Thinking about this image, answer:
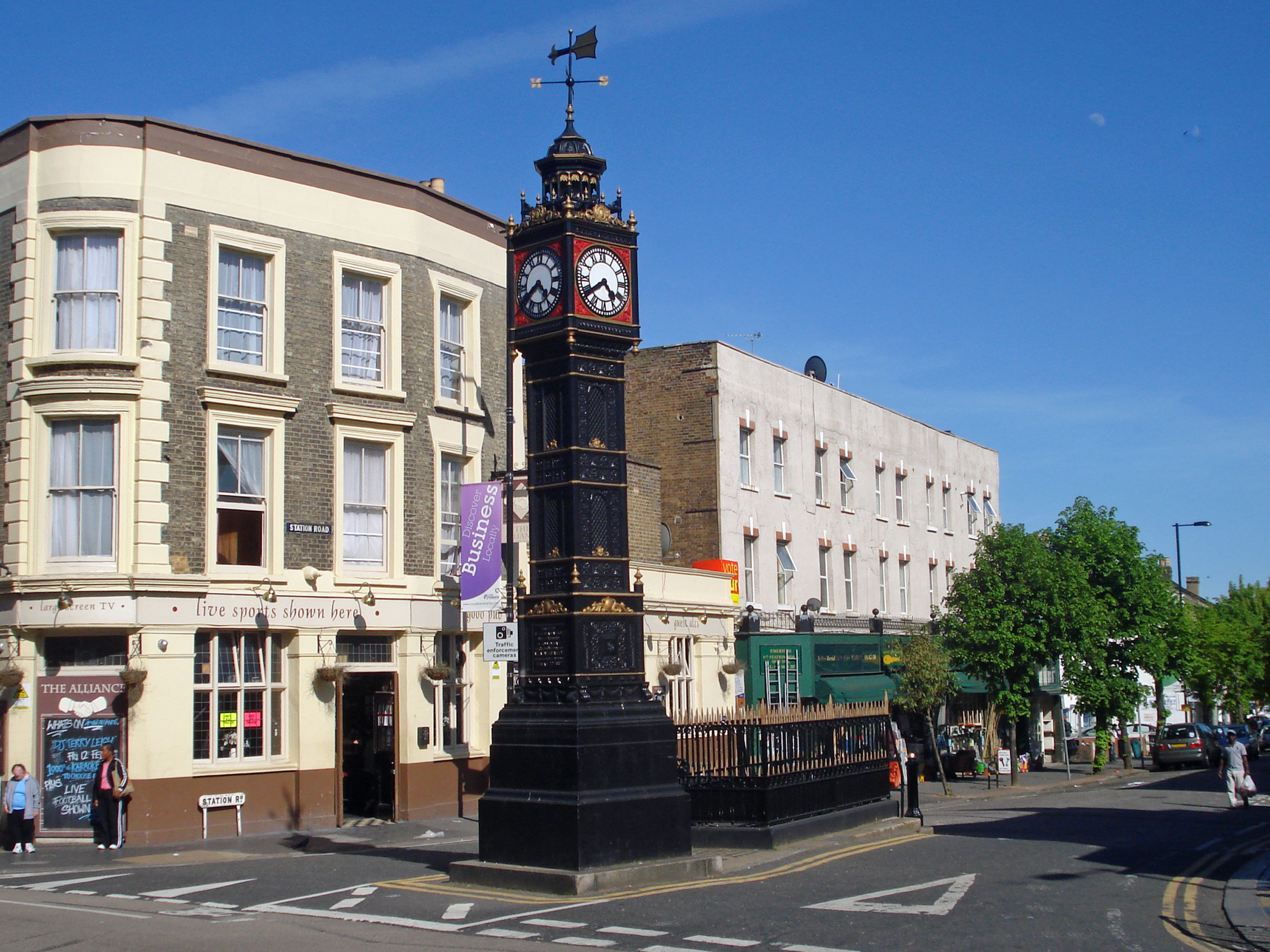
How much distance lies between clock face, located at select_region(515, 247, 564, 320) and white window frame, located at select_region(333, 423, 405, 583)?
916cm

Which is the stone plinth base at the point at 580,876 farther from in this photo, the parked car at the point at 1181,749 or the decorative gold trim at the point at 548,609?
the parked car at the point at 1181,749

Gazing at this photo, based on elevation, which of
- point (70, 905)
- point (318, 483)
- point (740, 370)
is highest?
point (740, 370)

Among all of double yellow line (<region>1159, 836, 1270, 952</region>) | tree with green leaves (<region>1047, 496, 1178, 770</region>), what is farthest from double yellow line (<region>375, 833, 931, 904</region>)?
tree with green leaves (<region>1047, 496, 1178, 770</region>)

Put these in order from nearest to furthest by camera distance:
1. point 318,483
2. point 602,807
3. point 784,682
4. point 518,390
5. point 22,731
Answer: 1. point 602,807
2. point 22,731
3. point 318,483
4. point 518,390
5. point 784,682

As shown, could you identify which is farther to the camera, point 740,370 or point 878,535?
point 878,535

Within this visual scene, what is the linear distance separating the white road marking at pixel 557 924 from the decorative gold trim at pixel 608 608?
3.53m

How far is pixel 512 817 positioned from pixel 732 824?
154 inches

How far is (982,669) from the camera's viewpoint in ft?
123

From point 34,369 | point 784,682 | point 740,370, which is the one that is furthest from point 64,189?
point 784,682

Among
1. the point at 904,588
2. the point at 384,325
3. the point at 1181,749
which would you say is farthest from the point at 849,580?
the point at 384,325

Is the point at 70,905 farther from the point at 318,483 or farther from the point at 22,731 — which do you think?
the point at 318,483

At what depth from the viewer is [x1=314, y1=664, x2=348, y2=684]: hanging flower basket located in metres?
22.1

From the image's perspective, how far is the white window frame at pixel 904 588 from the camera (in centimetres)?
4353

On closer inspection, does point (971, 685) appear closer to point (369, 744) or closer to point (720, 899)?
point (369, 744)
